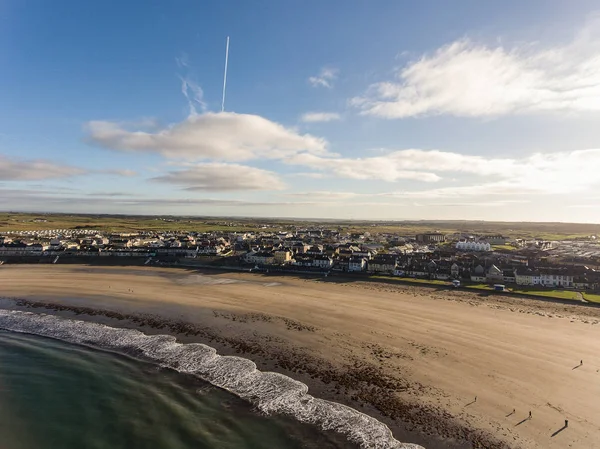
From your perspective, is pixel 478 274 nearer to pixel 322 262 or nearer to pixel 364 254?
pixel 364 254

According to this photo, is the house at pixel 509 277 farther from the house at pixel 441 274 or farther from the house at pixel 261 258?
the house at pixel 261 258

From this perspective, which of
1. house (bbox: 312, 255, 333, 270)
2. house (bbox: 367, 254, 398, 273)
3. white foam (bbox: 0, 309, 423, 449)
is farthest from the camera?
house (bbox: 312, 255, 333, 270)

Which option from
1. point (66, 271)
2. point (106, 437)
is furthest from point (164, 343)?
point (66, 271)

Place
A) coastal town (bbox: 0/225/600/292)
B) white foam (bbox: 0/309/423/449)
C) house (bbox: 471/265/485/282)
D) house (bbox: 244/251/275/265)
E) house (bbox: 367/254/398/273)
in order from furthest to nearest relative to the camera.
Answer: house (bbox: 244/251/275/265) → house (bbox: 367/254/398/273) → house (bbox: 471/265/485/282) → coastal town (bbox: 0/225/600/292) → white foam (bbox: 0/309/423/449)

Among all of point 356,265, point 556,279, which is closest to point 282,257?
point 356,265

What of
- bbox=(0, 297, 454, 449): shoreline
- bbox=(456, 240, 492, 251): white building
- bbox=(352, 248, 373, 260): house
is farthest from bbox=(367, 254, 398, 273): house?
bbox=(456, 240, 492, 251): white building

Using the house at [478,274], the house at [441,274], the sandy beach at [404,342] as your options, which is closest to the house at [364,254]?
the house at [441,274]

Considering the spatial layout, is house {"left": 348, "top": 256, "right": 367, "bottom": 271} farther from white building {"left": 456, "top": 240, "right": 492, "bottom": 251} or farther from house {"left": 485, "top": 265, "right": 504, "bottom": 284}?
white building {"left": 456, "top": 240, "right": 492, "bottom": 251}
